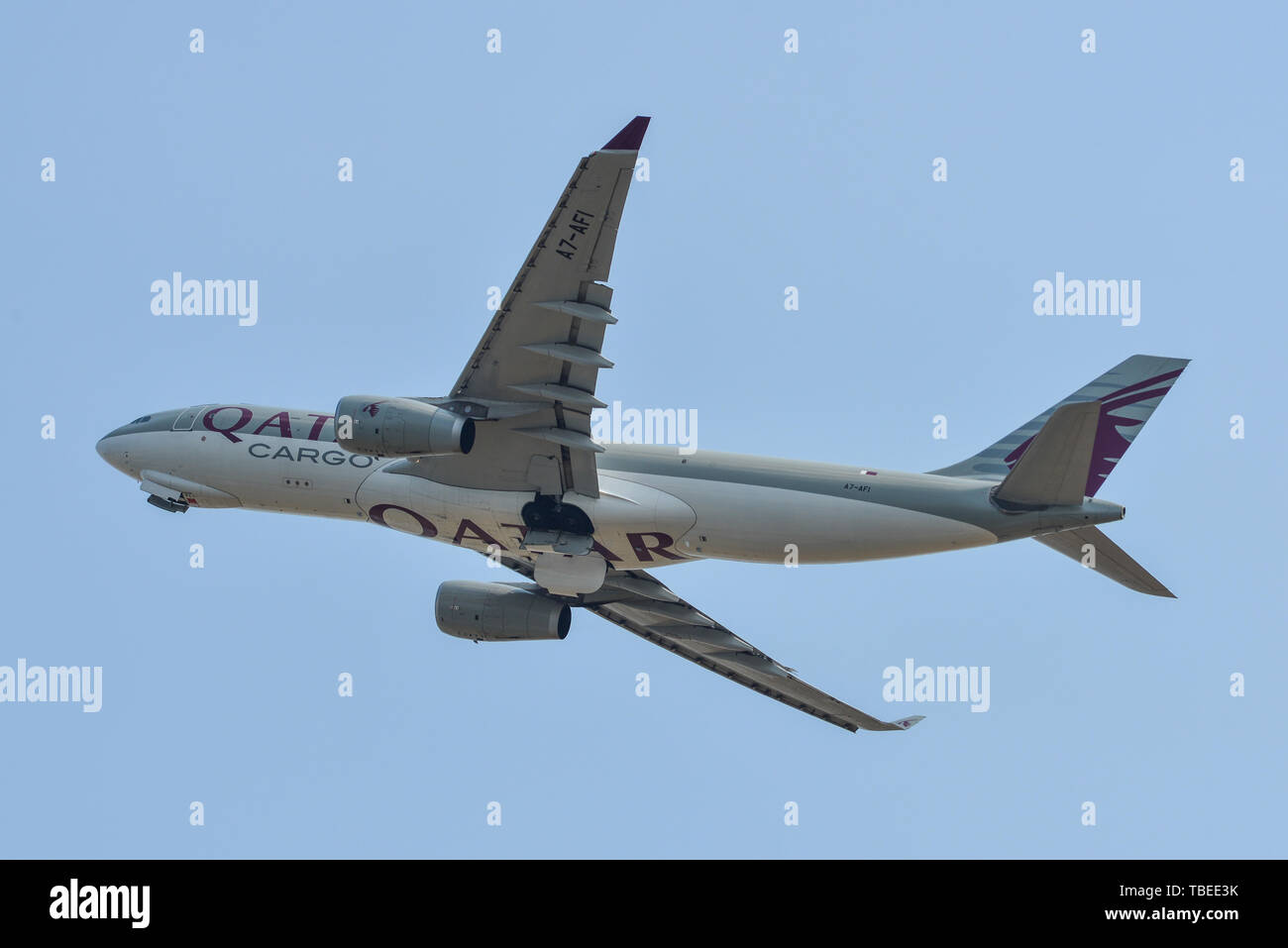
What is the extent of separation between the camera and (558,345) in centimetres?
3541

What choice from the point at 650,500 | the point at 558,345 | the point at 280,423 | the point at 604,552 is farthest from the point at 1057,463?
the point at 280,423

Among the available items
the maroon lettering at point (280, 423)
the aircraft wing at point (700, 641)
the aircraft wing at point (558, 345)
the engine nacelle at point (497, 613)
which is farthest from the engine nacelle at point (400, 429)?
the aircraft wing at point (700, 641)

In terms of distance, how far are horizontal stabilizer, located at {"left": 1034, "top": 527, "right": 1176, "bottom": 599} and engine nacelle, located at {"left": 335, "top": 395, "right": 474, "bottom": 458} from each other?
45.1ft

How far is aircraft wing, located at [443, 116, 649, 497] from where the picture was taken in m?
33.0

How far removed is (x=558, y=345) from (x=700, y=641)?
48.1 feet

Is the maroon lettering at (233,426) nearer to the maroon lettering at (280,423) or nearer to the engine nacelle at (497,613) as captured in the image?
the maroon lettering at (280,423)

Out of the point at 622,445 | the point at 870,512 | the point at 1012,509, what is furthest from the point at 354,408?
the point at 1012,509

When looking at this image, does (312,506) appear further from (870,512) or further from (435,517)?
(870,512)

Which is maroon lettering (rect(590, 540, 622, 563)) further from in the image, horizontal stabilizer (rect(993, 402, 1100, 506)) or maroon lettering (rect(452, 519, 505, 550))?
horizontal stabilizer (rect(993, 402, 1100, 506))

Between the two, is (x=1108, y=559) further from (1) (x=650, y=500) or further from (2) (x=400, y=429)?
(2) (x=400, y=429)

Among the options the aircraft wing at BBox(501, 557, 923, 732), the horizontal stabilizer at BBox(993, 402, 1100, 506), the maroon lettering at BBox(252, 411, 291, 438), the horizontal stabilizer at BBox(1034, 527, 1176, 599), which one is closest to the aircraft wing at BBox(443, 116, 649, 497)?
the maroon lettering at BBox(252, 411, 291, 438)

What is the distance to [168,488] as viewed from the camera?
4362 centimetres

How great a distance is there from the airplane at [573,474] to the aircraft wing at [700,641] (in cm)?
241

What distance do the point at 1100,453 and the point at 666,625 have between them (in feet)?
45.9
